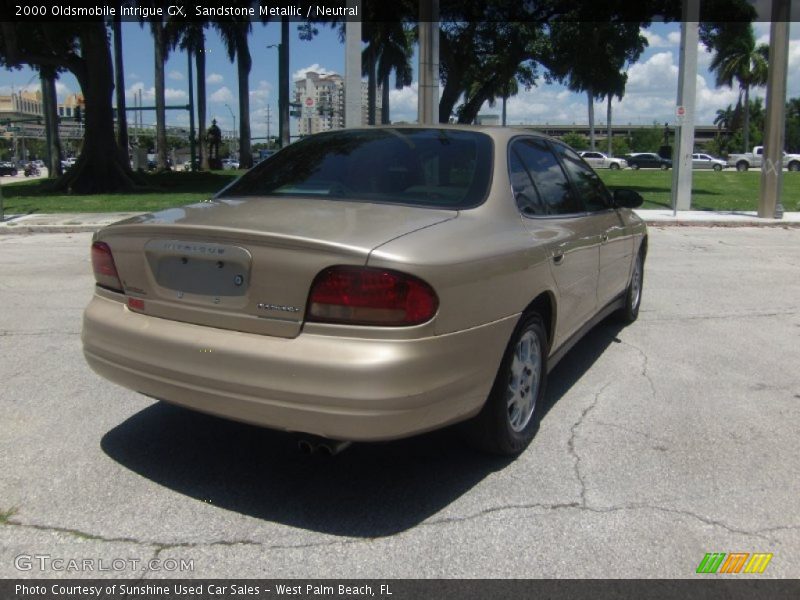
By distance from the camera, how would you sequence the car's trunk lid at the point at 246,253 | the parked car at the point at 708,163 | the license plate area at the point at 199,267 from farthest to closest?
the parked car at the point at 708,163
the license plate area at the point at 199,267
the car's trunk lid at the point at 246,253

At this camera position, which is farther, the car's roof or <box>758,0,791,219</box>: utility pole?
<box>758,0,791,219</box>: utility pole

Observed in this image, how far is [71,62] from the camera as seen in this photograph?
2453 centimetres

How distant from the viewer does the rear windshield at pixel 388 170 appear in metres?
3.59

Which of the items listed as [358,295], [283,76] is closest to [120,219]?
[358,295]

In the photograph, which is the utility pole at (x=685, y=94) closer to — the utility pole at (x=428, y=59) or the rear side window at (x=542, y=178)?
the utility pole at (x=428, y=59)

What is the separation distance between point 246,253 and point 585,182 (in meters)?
2.87

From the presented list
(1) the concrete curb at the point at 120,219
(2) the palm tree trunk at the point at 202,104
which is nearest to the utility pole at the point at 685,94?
(1) the concrete curb at the point at 120,219

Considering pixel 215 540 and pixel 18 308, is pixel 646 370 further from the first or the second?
pixel 18 308

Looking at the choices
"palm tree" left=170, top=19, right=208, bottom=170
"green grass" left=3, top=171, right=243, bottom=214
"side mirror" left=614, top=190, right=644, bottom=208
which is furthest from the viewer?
"palm tree" left=170, top=19, right=208, bottom=170

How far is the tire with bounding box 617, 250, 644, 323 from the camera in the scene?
6238 millimetres

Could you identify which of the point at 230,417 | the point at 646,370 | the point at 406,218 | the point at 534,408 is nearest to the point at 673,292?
the point at 646,370

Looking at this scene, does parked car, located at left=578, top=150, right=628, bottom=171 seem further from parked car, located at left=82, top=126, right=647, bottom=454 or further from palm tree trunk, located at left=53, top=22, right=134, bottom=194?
parked car, located at left=82, top=126, right=647, bottom=454

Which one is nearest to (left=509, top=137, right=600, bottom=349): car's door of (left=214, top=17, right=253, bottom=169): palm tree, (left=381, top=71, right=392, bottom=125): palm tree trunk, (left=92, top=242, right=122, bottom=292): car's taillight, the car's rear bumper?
the car's rear bumper
